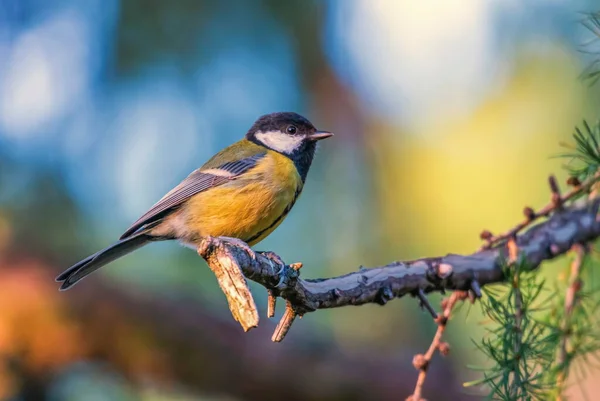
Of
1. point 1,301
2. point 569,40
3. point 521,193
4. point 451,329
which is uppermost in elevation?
point 569,40

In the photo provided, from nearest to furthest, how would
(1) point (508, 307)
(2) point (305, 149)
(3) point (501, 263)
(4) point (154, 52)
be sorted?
1. (1) point (508, 307)
2. (3) point (501, 263)
3. (2) point (305, 149)
4. (4) point (154, 52)

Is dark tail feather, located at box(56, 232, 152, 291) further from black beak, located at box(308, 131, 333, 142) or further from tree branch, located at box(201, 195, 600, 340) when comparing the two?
tree branch, located at box(201, 195, 600, 340)

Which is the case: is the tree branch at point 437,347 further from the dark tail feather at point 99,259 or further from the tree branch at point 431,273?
the dark tail feather at point 99,259

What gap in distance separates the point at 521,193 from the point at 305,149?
112cm

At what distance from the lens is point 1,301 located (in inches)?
110

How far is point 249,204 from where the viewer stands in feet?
7.48

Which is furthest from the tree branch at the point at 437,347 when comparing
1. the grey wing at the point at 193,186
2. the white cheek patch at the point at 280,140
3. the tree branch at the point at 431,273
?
the white cheek patch at the point at 280,140

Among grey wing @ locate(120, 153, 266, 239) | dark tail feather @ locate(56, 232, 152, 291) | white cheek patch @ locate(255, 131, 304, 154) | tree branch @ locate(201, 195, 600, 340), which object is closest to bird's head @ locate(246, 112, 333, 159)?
white cheek patch @ locate(255, 131, 304, 154)

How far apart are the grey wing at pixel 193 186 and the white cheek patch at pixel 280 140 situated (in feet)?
0.63

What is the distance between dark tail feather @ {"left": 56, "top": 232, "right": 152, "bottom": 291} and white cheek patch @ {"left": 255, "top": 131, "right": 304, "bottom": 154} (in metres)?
0.67

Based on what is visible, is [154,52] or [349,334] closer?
[349,334]

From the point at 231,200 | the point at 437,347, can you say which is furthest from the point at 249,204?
the point at 437,347

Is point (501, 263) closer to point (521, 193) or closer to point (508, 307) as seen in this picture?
point (508, 307)

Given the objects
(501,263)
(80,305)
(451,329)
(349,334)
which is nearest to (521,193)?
(451,329)
